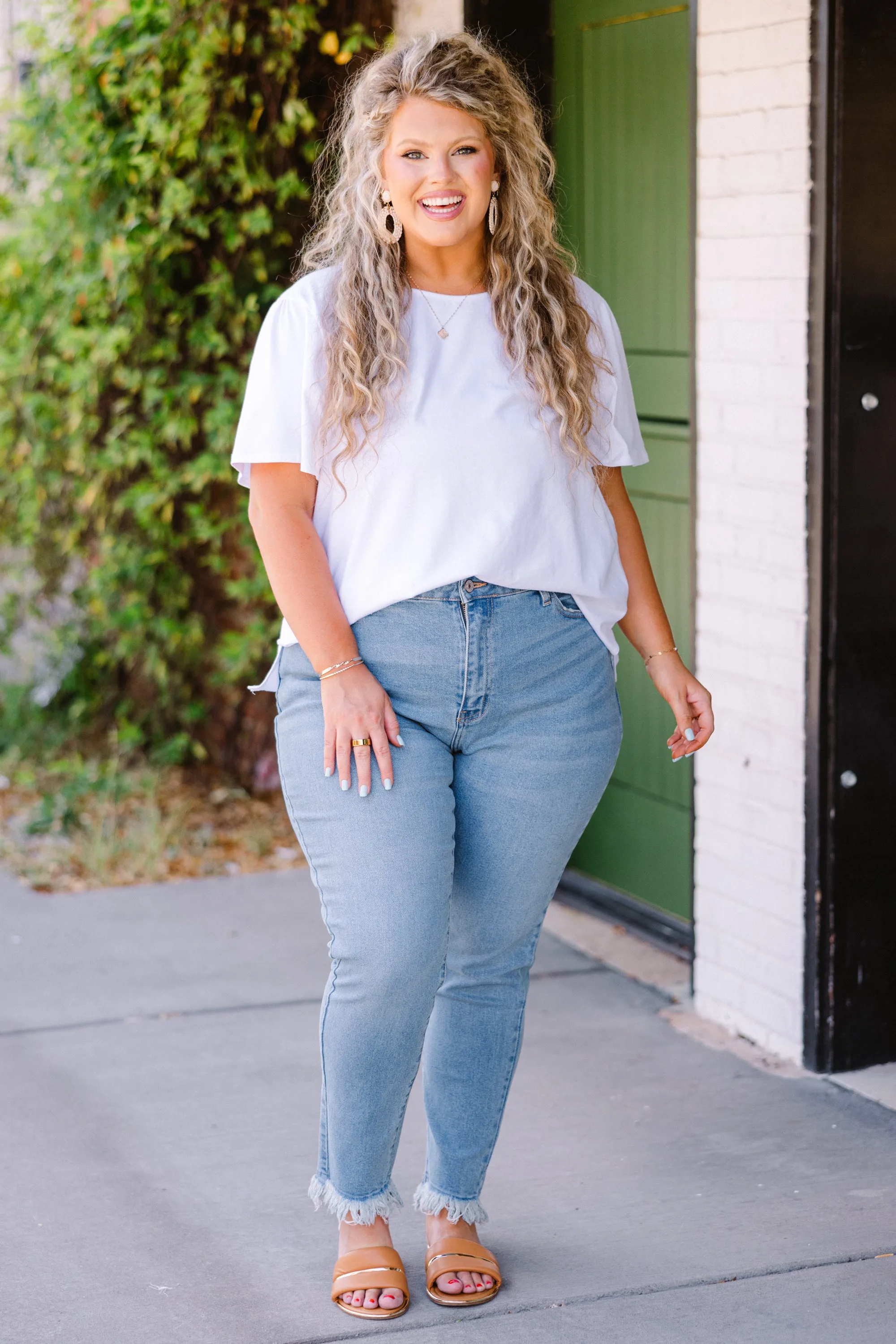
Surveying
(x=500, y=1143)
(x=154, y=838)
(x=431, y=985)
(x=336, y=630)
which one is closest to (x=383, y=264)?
(x=336, y=630)

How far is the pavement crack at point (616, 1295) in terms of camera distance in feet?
8.45

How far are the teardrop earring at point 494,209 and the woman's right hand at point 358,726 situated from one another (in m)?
0.70

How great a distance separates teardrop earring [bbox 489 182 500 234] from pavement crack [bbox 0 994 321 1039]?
7.20 ft

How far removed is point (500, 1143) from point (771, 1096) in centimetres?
60

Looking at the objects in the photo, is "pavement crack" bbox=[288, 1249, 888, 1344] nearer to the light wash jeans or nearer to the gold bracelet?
the light wash jeans

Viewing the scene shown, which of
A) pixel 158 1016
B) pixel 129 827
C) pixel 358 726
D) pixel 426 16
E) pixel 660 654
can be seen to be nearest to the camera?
pixel 358 726

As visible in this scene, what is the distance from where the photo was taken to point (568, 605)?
251cm

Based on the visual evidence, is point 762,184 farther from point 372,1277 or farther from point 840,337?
point 372,1277

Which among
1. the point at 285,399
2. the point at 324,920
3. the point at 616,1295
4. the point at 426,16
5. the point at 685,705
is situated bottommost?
the point at 616,1295

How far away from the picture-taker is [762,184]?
3.45m

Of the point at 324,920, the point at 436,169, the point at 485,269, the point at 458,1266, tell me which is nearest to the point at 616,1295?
the point at 458,1266

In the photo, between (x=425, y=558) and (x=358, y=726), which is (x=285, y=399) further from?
(x=358, y=726)

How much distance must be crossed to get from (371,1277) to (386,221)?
1.62 metres

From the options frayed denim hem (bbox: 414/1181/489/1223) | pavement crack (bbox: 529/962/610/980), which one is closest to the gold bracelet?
frayed denim hem (bbox: 414/1181/489/1223)
